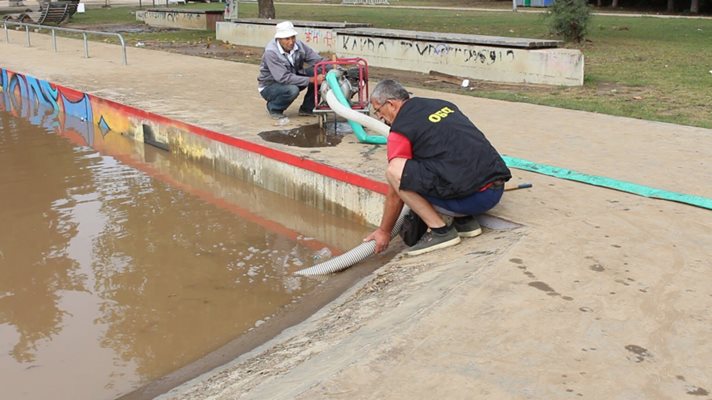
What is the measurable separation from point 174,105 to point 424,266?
6.71m

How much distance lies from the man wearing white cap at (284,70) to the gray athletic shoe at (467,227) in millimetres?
4020

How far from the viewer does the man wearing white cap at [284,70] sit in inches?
363

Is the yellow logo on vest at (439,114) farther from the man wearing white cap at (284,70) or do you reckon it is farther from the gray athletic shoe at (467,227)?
the man wearing white cap at (284,70)

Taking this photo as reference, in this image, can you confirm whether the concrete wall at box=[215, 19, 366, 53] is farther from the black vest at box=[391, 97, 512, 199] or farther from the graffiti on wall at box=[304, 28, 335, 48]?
the black vest at box=[391, 97, 512, 199]

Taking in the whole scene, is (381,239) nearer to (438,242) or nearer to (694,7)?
(438,242)

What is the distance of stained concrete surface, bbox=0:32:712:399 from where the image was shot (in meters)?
3.42

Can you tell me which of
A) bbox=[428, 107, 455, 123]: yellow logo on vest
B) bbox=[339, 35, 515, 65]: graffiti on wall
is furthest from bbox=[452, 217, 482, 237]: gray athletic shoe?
bbox=[339, 35, 515, 65]: graffiti on wall

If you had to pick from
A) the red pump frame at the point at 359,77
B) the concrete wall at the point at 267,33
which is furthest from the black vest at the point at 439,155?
the concrete wall at the point at 267,33

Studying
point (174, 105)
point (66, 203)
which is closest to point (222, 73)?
point (174, 105)

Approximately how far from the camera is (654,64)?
14602mm

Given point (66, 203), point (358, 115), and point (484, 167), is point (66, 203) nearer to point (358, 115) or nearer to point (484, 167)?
point (358, 115)

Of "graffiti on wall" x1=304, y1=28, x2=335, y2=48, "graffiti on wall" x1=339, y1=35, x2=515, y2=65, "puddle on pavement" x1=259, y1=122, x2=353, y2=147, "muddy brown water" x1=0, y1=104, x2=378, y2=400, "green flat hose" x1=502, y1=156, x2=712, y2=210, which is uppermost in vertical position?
"graffiti on wall" x1=304, y1=28, x2=335, y2=48

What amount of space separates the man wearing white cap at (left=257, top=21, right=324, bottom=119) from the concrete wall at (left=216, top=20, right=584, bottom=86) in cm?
489

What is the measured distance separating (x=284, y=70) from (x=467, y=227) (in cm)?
443
